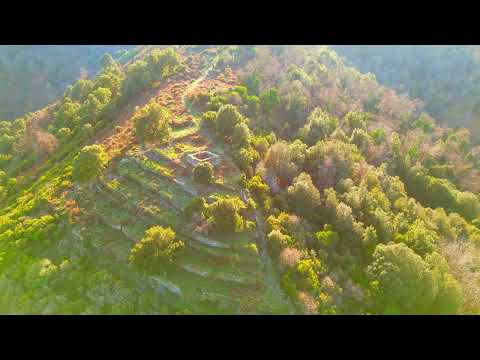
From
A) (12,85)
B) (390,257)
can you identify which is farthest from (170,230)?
(12,85)

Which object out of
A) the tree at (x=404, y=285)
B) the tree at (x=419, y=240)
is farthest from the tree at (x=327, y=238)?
the tree at (x=419, y=240)

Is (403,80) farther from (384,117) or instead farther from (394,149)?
(394,149)

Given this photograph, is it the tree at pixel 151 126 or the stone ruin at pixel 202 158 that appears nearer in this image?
the stone ruin at pixel 202 158

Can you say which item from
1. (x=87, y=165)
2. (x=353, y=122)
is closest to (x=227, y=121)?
(x=87, y=165)

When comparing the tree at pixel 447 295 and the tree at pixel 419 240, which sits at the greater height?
the tree at pixel 419 240

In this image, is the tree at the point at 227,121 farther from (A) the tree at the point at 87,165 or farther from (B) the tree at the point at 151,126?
(A) the tree at the point at 87,165

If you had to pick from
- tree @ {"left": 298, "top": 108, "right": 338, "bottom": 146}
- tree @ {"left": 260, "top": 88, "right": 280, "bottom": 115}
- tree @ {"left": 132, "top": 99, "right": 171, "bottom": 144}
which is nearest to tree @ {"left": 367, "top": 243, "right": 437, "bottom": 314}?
tree @ {"left": 298, "top": 108, "right": 338, "bottom": 146}
